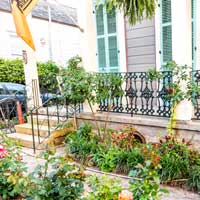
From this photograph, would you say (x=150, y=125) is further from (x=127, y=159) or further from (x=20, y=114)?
(x=20, y=114)

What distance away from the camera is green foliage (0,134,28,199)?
256cm

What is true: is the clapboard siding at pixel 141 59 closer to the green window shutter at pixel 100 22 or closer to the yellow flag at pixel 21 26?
the green window shutter at pixel 100 22

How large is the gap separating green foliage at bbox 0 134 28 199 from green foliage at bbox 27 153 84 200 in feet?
0.38

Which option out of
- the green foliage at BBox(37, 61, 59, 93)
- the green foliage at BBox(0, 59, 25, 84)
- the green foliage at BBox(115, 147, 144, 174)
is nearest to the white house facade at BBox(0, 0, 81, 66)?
the green foliage at BBox(0, 59, 25, 84)

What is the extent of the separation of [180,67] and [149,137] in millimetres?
1493

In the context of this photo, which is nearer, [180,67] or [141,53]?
[180,67]

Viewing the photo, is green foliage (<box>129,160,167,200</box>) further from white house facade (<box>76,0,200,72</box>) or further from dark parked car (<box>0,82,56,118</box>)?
dark parked car (<box>0,82,56,118</box>)

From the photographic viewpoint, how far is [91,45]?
6.27m

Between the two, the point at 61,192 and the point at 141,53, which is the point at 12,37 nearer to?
the point at 141,53

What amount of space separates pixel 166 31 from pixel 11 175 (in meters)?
4.58

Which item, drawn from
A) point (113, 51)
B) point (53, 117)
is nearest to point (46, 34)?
point (113, 51)

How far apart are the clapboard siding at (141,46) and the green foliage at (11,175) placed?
14.2 ft

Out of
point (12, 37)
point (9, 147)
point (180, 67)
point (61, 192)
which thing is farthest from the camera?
point (12, 37)

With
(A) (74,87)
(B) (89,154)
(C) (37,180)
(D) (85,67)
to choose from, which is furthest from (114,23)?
(C) (37,180)
